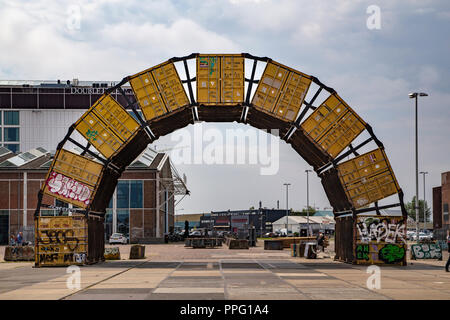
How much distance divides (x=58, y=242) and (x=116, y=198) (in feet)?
164

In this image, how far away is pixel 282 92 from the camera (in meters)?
34.3

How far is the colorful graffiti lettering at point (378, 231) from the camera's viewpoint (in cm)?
3319

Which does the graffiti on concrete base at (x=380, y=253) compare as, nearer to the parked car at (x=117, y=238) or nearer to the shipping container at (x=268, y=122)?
the shipping container at (x=268, y=122)

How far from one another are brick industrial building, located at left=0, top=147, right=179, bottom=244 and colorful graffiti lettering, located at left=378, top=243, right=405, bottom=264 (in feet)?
166

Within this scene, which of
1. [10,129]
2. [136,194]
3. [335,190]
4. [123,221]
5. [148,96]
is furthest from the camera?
[10,129]

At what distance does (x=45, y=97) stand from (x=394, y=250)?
107 meters

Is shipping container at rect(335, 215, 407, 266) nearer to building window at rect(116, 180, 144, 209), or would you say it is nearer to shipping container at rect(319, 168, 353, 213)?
shipping container at rect(319, 168, 353, 213)

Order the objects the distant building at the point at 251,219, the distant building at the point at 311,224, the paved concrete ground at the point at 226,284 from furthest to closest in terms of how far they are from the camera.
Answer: the distant building at the point at 251,219 < the distant building at the point at 311,224 < the paved concrete ground at the point at 226,284

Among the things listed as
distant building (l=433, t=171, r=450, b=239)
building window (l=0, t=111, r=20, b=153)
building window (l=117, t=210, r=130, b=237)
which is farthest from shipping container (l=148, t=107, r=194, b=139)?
building window (l=0, t=111, r=20, b=153)

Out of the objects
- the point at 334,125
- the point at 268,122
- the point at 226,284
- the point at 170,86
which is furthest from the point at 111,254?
the point at 226,284

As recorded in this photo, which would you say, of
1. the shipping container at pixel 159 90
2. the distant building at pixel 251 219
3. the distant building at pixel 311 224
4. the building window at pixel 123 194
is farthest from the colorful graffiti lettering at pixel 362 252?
the distant building at pixel 251 219

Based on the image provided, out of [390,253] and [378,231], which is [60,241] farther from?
[390,253]

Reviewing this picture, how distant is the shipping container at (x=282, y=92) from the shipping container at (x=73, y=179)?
10.3 metres

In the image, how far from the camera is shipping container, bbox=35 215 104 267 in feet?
109
